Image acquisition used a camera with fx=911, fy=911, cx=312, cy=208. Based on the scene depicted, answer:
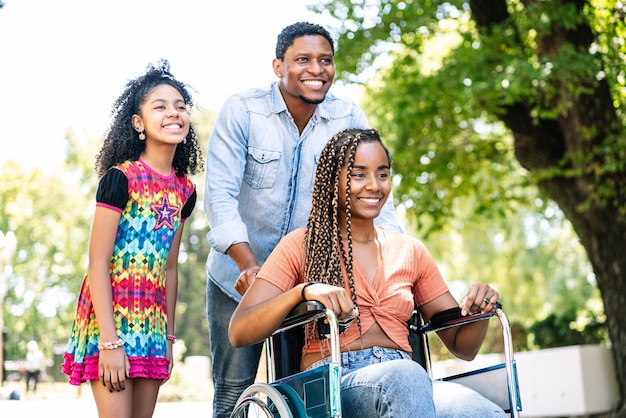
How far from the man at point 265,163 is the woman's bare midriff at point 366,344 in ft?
1.86

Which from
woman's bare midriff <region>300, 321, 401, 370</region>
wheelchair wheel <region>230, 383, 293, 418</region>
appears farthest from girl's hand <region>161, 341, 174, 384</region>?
woman's bare midriff <region>300, 321, 401, 370</region>

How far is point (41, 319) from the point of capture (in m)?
31.5

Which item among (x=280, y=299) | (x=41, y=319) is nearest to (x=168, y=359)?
(x=280, y=299)

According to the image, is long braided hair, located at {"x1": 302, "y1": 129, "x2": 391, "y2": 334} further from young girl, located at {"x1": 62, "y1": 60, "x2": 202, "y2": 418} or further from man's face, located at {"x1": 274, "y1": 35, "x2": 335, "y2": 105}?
young girl, located at {"x1": 62, "y1": 60, "x2": 202, "y2": 418}

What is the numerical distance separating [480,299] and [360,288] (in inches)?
15.7

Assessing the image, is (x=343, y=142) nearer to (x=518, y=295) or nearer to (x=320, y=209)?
(x=320, y=209)

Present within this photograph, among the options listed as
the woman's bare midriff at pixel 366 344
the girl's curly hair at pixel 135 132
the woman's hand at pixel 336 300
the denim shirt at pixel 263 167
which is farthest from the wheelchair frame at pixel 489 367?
the girl's curly hair at pixel 135 132

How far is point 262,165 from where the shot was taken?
3.61 metres

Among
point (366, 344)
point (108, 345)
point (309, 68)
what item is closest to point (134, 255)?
point (108, 345)

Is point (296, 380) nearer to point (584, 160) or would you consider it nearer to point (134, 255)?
point (134, 255)

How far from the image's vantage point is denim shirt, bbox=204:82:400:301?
11.6ft

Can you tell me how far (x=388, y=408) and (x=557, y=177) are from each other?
28.2 ft

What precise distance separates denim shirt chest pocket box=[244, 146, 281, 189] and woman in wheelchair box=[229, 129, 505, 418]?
0.43 meters

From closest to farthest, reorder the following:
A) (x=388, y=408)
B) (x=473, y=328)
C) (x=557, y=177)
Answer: (x=388, y=408) < (x=473, y=328) < (x=557, y=177)
